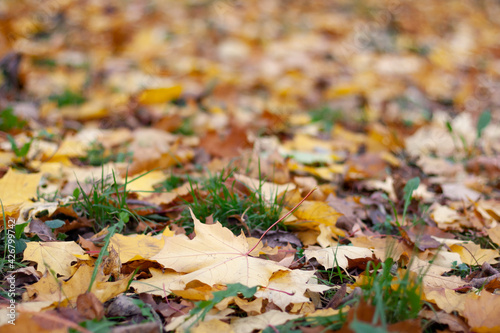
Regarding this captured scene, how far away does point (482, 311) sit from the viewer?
988 mm

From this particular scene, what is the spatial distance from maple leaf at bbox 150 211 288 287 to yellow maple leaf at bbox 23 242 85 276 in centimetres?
27

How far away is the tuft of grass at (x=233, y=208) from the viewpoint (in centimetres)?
141

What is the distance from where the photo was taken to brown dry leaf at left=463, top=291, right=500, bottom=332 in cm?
96

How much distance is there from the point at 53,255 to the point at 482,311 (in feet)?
3.90

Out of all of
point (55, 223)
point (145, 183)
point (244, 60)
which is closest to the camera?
point (55, 223)

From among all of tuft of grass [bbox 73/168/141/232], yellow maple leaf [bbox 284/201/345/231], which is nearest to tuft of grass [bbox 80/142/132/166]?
tuft of grass [bbox 73/168/141/232]

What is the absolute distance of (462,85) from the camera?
378 cm

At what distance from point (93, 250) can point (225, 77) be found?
2.43 metres

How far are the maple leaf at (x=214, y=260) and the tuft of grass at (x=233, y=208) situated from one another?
21cm

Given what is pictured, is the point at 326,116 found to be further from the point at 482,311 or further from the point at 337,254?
the point at 482,311

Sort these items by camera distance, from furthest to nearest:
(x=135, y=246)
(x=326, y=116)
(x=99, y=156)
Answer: (x=326, y=116)
(x=99, y=156)
(x=135, y=246)

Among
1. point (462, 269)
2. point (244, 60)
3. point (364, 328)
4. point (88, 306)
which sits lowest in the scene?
point (462, 269)

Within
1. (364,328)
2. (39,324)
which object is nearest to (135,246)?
(39,324)

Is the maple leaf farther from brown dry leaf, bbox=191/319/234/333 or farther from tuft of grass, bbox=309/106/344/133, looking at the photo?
tuft of grass, bbox=309/106/344/133
